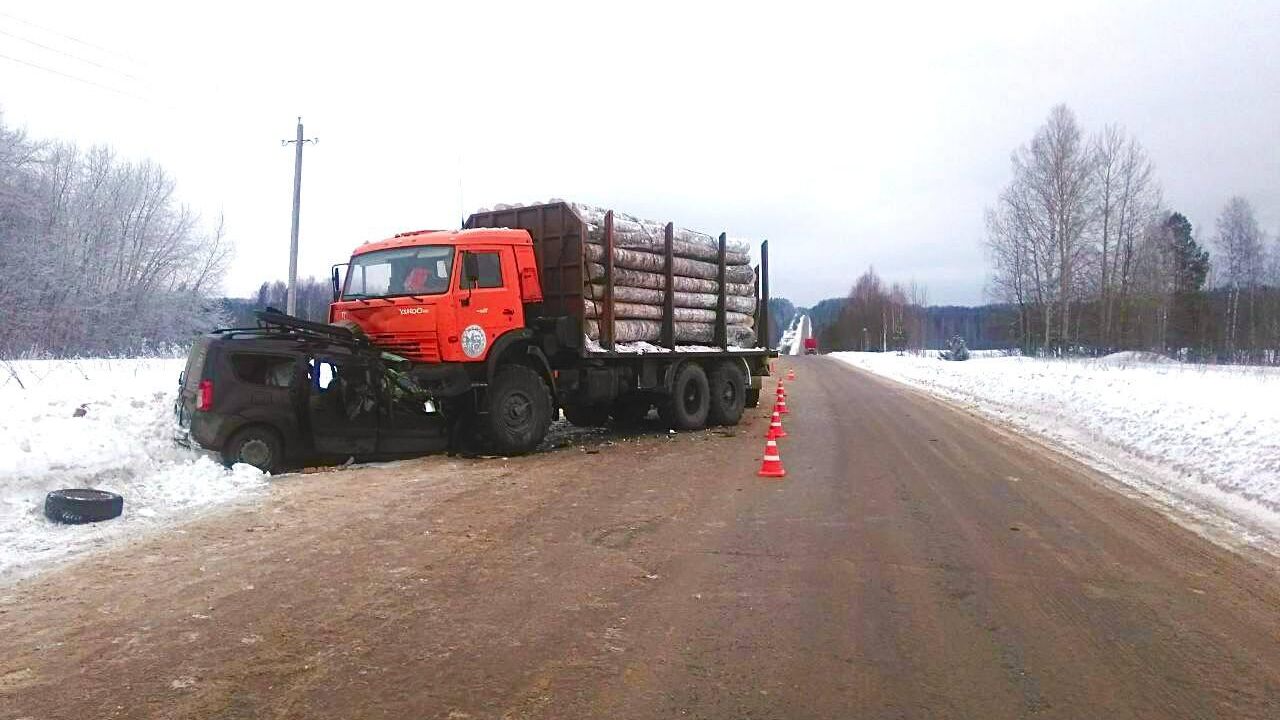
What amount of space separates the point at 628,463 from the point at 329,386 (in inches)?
155

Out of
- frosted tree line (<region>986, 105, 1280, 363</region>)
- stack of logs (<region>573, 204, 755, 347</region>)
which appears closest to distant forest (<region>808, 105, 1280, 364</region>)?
frosted tree line (<region>986, 105, 1280, 363</region>)

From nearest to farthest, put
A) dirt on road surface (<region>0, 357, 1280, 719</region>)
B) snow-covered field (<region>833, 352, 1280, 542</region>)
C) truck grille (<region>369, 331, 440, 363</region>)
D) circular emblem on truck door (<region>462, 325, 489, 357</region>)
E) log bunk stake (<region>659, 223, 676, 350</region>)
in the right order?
dirt on road surface (<region>0, 357, 1280, 719</region>) → snow-covered field (<region>833, 352, 1280, 542</region>) → truck grille (<region>369, 331, 440, 363</region>) → circular emblem on truck door (<region>462, 325, 489, 357</region>) → log bunk stake (<region>659, 223, 676, 350</region>)

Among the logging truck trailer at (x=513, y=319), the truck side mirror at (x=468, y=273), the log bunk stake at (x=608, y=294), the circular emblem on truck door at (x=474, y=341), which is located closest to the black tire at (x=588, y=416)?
the logging truck trailer at (x=513, y=319)

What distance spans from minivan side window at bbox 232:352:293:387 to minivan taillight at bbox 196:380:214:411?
0.31 m

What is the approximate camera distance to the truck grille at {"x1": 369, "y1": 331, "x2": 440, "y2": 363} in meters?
10.7

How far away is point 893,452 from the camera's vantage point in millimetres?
12031

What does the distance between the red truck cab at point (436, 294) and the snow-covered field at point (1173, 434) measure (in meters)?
8.37

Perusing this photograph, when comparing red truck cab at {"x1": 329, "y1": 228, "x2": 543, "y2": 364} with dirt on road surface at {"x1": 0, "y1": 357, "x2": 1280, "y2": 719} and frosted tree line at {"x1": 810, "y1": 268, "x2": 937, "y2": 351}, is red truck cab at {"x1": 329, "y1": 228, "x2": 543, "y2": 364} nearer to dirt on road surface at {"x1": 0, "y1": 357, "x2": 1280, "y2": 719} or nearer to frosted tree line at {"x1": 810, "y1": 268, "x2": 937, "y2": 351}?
dirt on road surface at {"x1": 0, "y1": 357, "x2": 1280, "y2": 719}

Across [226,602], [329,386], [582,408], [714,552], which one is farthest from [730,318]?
[226,602]

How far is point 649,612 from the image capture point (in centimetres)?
492

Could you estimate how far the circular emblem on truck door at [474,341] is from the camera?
35.6 ft

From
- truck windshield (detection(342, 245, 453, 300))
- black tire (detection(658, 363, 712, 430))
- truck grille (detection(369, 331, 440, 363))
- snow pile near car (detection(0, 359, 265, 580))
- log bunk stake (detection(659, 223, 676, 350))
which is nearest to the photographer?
snow pile near car (detection(0, 359, 265, 580))

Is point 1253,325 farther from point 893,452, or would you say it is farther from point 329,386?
point 329,386

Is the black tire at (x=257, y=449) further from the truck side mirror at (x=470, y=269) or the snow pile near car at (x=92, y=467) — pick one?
the truck side mirror at (x=470, y=269)
